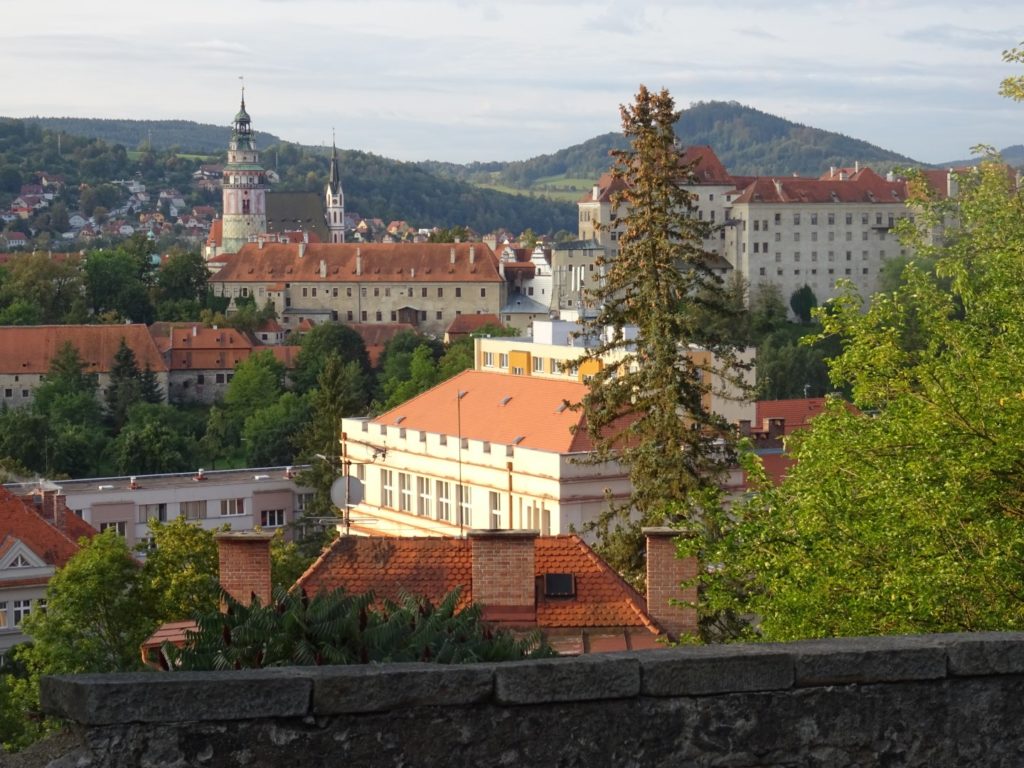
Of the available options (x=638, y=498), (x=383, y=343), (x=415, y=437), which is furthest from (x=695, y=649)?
(x=383, y=343)

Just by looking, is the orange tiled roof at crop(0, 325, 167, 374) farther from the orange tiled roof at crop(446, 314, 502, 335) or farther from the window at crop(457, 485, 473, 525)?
the window at crop(457, 485, 473, 525)

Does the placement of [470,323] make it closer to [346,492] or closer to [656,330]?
[346,492]

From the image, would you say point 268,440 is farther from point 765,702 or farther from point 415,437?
point 765,702

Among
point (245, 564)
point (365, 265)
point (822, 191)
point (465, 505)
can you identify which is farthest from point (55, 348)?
point (245, 564)

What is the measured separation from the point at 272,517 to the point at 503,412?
30.0 meters

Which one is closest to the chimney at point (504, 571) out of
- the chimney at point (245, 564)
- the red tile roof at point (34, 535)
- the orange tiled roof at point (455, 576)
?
the orange tiled roof at point (455, 576)

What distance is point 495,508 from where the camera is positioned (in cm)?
4509

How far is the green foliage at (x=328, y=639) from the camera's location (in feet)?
30.5

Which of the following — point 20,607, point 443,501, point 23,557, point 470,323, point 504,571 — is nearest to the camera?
point 504,571

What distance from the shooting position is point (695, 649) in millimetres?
6449

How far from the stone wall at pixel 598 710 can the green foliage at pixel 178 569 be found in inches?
843

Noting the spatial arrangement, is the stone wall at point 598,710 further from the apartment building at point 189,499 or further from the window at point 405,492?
the apartment building at point 189,499

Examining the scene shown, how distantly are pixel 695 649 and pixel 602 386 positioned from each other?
2429cm

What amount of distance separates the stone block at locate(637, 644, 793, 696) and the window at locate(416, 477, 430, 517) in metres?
40.2
